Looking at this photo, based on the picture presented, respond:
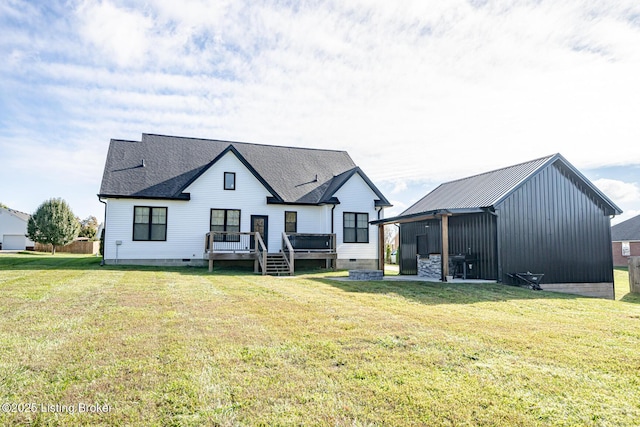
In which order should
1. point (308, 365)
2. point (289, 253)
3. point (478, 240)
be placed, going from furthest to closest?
point (289, 253), point (478, 240), point (308, 365)

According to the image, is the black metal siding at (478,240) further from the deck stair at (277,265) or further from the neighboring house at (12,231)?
the neighboring house at (12,231)

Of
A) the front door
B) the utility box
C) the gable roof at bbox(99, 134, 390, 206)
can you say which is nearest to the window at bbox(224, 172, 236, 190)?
the gable roof at bbox(99, 134, 390, 206)

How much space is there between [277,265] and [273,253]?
882 millimetres

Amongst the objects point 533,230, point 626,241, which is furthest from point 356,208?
point 626,241

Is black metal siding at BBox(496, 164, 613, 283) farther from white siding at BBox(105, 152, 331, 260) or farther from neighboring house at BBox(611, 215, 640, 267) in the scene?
neighboring house at BBox(611, 215, 640, 267)

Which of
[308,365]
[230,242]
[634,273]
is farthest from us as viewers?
[230,242]

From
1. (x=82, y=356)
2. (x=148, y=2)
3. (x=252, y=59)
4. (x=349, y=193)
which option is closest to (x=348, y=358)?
(x=82, y=356)

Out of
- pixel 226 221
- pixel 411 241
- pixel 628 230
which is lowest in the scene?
pixel 411 241

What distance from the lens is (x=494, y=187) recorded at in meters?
16.3

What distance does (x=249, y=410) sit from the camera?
11.1ft

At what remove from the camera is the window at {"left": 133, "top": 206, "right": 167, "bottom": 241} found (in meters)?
19.3

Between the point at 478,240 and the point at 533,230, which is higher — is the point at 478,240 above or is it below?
below

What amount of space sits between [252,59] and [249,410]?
11505 mm

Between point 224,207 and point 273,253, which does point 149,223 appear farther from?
point 273,253
